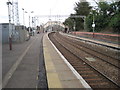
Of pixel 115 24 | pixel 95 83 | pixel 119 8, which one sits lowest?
pixel 95 83

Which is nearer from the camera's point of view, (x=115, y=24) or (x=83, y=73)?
(x=83, y=73)

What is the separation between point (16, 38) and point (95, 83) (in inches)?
941

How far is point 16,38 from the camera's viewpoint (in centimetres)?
3081

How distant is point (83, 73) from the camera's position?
10.6 meters

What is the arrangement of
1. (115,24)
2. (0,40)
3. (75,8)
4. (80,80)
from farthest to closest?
(75,8), (115,24), (0,40), (80,80)

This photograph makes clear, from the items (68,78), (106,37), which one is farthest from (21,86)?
(106,37)

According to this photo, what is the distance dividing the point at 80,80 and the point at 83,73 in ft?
8.37

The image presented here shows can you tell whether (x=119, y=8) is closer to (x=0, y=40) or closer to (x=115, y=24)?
(x=115, y=24)

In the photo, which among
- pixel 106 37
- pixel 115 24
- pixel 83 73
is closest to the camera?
pixel 83 73

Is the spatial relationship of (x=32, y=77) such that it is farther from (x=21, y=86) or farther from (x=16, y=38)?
(x=16, y=38)

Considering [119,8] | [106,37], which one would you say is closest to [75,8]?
[119,8]

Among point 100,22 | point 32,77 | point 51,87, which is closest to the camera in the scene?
point 51,87

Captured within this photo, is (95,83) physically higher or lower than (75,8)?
lower

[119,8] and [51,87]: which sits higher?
[119,8]
